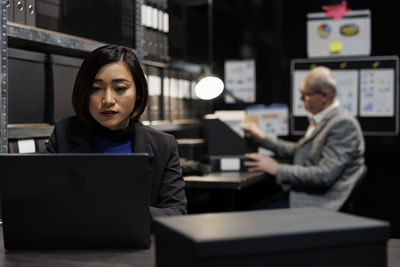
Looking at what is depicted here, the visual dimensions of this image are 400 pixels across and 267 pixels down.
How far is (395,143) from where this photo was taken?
11.5ft

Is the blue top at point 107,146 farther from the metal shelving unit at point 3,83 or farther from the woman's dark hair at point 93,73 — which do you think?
the metal shelving unit at point 3,83

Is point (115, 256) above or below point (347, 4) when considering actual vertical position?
below

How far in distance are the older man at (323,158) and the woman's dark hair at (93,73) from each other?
1428 mm

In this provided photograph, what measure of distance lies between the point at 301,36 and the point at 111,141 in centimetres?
260

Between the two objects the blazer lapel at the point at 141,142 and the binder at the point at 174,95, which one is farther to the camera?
the binder at the point at 174,95

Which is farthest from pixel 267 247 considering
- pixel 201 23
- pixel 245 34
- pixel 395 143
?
pixel 245 34

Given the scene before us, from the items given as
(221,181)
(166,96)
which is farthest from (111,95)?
(166,96)

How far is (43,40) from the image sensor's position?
1871 millimetres

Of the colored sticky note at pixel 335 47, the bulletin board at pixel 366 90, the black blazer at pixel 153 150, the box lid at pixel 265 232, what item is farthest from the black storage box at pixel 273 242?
the colored sticky note at pixel 335 47

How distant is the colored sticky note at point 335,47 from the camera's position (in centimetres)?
367

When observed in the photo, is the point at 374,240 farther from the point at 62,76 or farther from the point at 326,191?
the point at 326,191

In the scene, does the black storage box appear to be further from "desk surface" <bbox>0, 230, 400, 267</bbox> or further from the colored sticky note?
the colored sticky note

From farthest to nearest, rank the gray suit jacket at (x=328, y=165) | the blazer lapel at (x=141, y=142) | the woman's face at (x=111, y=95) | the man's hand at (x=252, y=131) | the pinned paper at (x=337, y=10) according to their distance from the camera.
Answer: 1. the pinned paper at (x=337, y=10)
2. the man's hand at (x=252, y=131)
3. the gray suit jacket at (x=328, y=165)
4. the blazer lapel at (x=141, y=142)
5. the woman's face at (x=111, y=95)

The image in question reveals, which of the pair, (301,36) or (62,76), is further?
(301,36)
